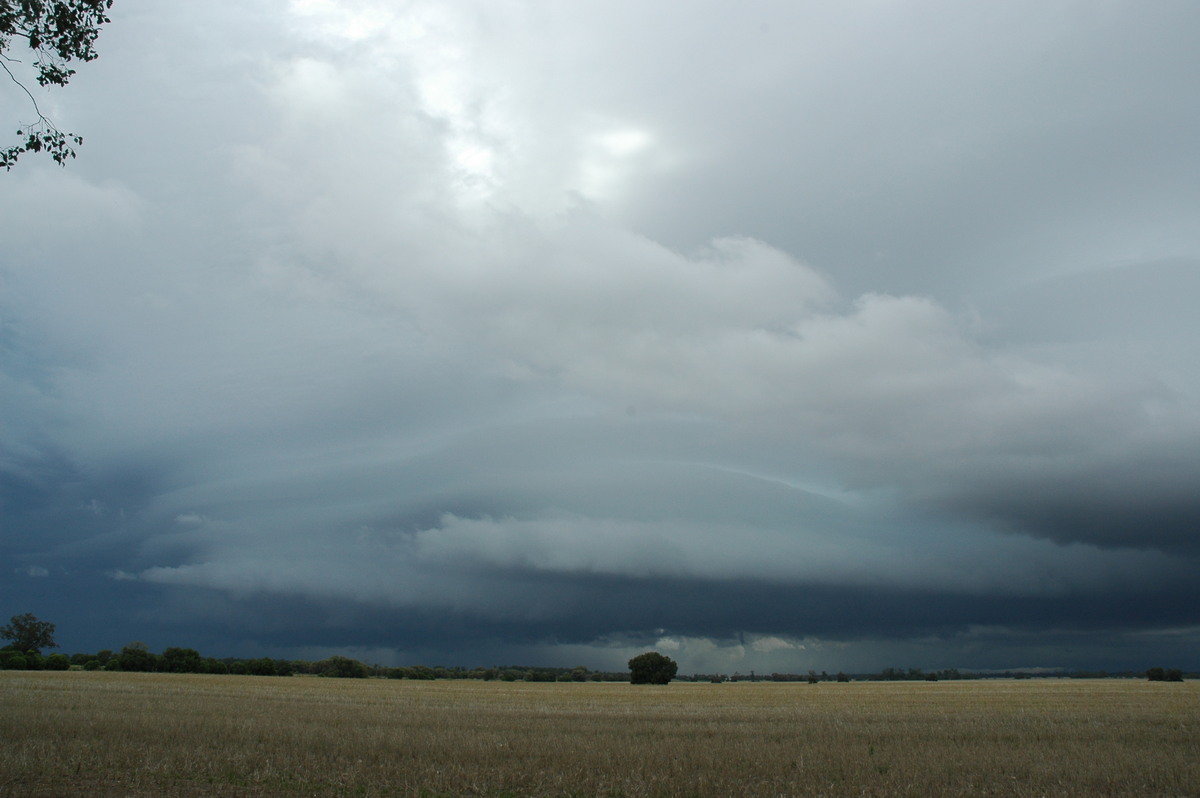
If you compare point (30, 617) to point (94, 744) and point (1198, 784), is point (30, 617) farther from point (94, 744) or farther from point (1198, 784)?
point (1198, 784)

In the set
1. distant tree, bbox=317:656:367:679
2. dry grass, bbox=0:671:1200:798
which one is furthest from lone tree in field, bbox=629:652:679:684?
dry grass, bbox=0:671:1200:798

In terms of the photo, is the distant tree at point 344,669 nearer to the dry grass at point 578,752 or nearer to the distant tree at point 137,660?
the distant tree at point 137,660

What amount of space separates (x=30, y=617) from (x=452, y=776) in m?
157

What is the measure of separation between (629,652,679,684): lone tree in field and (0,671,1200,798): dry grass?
64.5m

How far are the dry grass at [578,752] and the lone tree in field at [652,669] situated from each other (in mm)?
64457

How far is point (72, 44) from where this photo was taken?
576 inches

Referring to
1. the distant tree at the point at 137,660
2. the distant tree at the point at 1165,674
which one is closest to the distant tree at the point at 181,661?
the distant tree at the point at 137,660

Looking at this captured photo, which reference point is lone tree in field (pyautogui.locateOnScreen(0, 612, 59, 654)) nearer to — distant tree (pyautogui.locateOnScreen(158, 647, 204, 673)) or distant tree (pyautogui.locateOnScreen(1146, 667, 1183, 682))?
distant tree (pyautogui.locateOnScreen(158, 647, 204, 673))

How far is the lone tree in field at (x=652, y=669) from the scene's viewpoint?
94.3 metres

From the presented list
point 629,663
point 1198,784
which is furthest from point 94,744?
point 629,663

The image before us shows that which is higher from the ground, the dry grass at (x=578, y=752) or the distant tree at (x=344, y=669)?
the dry grass at (x=578, y=752)

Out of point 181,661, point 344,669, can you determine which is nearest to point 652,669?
point 344,669

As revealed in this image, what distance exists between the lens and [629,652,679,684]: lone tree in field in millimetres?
94325

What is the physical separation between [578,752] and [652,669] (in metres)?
80.3
